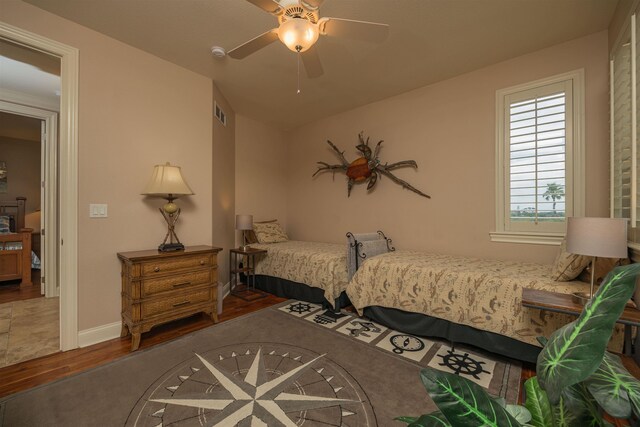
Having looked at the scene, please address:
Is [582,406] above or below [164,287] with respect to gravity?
above

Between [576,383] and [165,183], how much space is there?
9.38ft

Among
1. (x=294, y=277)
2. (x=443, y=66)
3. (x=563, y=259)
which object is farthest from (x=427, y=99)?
(x=294, y=277)

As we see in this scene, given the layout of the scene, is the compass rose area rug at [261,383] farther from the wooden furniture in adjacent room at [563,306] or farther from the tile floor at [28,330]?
the tile floor at [28,330]

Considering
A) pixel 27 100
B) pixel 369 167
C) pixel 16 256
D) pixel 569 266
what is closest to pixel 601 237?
pixel 569 266

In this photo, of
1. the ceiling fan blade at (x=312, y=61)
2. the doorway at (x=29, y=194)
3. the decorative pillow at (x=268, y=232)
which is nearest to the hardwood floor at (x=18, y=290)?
the doorway at (x=29, y=194)

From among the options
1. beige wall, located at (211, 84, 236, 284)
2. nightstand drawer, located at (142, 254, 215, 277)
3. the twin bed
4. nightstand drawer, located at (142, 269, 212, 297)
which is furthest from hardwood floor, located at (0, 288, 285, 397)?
the twin bed

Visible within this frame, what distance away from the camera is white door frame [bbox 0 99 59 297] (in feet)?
11.8

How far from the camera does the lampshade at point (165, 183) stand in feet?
8.35

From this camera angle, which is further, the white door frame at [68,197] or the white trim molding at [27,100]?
the white trim molding at [27,100]

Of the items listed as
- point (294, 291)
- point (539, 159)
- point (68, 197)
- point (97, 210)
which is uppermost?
point (539, 159)

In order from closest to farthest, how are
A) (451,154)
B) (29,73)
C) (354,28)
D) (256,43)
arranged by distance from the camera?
(354,28) < (256,43) < (29,73) < (451,154)

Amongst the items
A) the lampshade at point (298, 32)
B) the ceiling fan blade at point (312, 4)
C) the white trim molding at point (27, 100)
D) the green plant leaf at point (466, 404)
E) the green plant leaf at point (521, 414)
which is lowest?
the green plant leaf at point (521, 414)

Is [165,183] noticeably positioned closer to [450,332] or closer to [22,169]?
[450,332]

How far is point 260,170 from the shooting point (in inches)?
191
